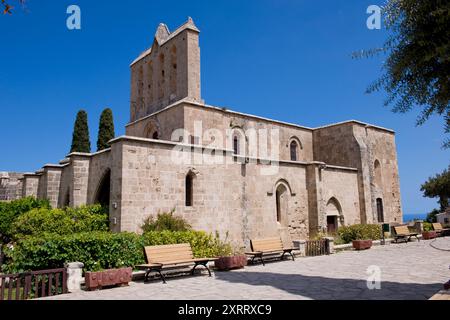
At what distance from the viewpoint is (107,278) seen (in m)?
8.56

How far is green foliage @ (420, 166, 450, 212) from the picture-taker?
3728 cm

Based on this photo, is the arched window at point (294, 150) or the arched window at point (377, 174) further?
the arched window at point (377, 174)

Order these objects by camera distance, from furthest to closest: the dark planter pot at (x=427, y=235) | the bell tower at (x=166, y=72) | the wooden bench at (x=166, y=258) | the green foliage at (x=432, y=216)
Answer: the green foliage at (x=432, y=216)
the bell tower at (x=166, y=72)
the dark planter pot at (x=427, y=235)
the wooden bench at (x=166, y=258)

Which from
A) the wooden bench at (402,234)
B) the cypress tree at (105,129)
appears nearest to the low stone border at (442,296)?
the wooden bench at (402,234)

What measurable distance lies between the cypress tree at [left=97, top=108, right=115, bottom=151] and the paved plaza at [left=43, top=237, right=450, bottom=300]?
63.2ft

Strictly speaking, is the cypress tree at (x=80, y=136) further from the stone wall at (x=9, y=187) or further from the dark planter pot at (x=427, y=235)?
the dark planter pot at (x=427, y=235)

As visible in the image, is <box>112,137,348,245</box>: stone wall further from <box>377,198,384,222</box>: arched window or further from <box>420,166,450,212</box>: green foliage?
<box>420,166,450,212</box>: green foliage

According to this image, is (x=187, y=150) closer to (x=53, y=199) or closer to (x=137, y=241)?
(x=137, y=241)

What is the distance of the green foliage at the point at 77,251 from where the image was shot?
8.95 m

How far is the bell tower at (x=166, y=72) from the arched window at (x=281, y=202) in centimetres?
714

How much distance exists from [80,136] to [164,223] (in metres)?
16.6

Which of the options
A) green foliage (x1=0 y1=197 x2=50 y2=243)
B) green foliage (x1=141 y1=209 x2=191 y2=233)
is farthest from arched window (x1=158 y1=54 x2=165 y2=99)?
green foliage (x1=141 y1=209 x2=191 y2=233)

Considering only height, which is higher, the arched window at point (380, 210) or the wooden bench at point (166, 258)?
the arched window at point (380, 210)
